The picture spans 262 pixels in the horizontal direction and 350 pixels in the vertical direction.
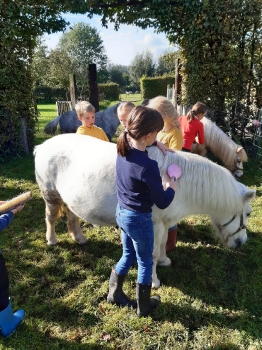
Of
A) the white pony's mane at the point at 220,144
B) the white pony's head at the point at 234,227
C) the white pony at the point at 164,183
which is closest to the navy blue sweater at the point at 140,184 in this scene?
the white pony at the point at 164,183

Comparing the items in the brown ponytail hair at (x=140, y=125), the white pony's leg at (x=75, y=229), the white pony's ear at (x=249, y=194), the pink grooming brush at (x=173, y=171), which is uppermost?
the brown ponytail hair at (x=140, y=125)

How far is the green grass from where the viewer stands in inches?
101

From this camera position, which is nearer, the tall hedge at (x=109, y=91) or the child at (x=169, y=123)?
the child at (x=169, y=123)

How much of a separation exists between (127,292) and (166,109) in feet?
7.29

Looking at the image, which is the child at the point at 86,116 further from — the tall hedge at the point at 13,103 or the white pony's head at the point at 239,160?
the tall hedge at the point at 13,103

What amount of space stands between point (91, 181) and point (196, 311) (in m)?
1.76

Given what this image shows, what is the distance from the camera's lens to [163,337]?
8.43 ft

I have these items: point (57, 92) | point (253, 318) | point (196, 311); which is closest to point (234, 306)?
point (253, 318)

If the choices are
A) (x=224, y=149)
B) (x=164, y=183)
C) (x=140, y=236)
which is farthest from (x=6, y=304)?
(x=224, y=149)

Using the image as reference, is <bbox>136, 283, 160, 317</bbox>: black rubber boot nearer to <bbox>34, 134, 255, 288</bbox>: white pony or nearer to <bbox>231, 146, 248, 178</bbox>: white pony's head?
<bbox>34, 134, 255, 288</bbox>: white pony

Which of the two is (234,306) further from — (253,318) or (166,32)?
(166,32)

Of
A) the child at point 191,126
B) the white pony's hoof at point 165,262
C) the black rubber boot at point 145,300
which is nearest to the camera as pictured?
the black rubber boot at point 145,300

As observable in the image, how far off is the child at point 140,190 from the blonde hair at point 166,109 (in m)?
1.24

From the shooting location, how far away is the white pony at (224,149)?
634 cm
